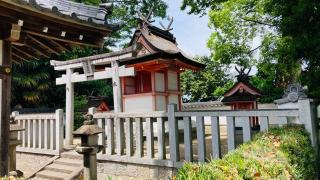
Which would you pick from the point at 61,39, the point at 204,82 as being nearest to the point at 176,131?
the point at 61,39

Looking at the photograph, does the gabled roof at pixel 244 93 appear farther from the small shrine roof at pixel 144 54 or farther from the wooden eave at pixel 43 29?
the wooden eave at pixel 43 29

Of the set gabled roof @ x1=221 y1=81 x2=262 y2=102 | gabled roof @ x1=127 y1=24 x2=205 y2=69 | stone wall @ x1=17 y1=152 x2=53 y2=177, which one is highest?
gabled roof @ x1=127 y1=24 x2=205 y2=69

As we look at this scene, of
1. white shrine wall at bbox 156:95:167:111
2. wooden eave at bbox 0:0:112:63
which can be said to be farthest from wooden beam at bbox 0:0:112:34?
white shrine wall at bbox 156:95:167:111

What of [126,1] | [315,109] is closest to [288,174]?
[315,109]

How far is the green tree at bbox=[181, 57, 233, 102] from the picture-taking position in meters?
33.1

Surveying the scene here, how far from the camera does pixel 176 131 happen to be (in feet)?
21.5

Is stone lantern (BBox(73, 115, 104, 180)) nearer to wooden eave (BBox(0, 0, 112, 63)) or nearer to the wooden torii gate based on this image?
wooden eave (BBox(0, 0, 112, 63))

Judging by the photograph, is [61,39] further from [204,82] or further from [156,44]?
[204,82]

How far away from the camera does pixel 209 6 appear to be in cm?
1625

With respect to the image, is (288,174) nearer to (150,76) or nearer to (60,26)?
(60,26)

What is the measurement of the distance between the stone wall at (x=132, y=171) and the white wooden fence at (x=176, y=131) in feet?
0.47

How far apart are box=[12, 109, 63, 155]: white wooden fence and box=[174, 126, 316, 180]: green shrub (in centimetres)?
699

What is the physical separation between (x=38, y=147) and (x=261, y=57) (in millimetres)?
10388

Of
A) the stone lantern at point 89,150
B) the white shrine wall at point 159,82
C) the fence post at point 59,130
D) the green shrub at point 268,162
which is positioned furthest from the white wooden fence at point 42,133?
the green shrub at point 268,162
